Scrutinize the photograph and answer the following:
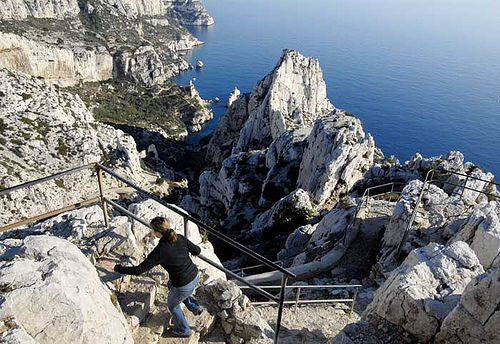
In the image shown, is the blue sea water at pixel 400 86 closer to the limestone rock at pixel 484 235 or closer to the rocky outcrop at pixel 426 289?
the limestone rock at pixel 484 235

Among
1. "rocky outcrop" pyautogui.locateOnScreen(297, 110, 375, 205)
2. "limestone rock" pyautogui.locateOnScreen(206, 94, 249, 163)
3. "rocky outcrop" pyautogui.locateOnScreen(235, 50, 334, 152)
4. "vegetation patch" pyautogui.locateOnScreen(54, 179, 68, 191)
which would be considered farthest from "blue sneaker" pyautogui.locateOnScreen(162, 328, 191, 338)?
"limestone rock" pyautogui.locateOnScreen(206, 94, 249, 163)

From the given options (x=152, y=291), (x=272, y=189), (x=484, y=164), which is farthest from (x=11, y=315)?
(x=484, y=164)

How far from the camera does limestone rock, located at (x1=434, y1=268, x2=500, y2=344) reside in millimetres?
5777

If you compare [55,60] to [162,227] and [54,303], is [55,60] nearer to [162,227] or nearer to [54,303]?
[162,227]

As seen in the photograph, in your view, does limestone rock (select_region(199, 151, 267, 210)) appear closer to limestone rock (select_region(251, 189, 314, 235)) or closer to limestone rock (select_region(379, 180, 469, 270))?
limestone rock (select_region(251, 189, 314, 235))

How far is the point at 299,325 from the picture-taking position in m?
9.17

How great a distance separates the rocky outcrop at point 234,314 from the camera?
5906 mm

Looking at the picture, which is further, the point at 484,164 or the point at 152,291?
the point at 484,164

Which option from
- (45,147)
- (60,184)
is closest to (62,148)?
(45,147)

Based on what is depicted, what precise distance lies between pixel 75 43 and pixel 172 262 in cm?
12214

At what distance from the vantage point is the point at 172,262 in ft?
16.7

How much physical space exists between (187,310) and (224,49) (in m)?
200

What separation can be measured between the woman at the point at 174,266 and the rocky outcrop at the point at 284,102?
44084 millimetres

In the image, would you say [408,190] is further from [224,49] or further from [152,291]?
[224,49]
